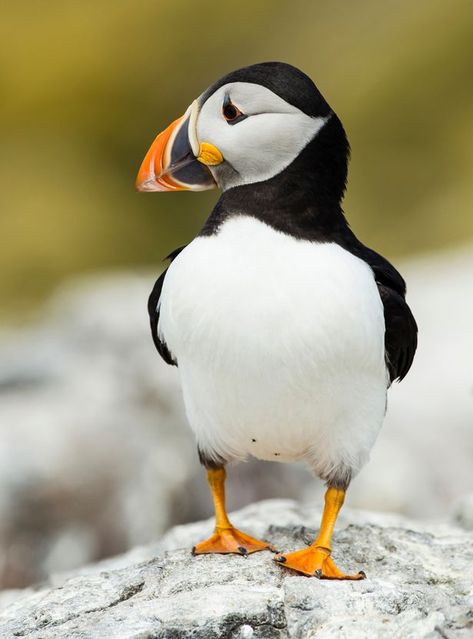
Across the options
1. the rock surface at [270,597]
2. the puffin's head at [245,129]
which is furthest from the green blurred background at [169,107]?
the puffin's head at [245,129]

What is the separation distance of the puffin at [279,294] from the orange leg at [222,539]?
0.25 meters

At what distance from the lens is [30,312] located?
15.0 m

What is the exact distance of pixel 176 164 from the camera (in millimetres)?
4375

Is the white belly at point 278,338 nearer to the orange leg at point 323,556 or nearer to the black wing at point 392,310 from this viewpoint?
the black wing at point 392,310

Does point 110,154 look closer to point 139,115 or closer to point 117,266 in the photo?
point 139,115

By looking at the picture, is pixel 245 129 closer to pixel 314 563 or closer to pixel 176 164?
pixel 176 164

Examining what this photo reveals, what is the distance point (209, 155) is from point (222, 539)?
1.65 m

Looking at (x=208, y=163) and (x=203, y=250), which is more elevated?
(x=208, y=163)

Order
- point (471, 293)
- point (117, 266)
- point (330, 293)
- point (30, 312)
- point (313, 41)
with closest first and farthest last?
point (330, 293) → point (471, 293) → point (30, 312) → point (117, 266) → point (313, 41)

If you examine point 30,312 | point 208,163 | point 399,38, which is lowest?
point 30,312

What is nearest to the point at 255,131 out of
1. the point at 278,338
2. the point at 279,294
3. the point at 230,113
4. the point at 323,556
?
the point at 230,113

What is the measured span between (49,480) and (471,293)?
210 inches

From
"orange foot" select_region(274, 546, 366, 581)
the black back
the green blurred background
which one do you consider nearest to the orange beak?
the black back

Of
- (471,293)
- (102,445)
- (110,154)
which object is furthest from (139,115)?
(102,445)
